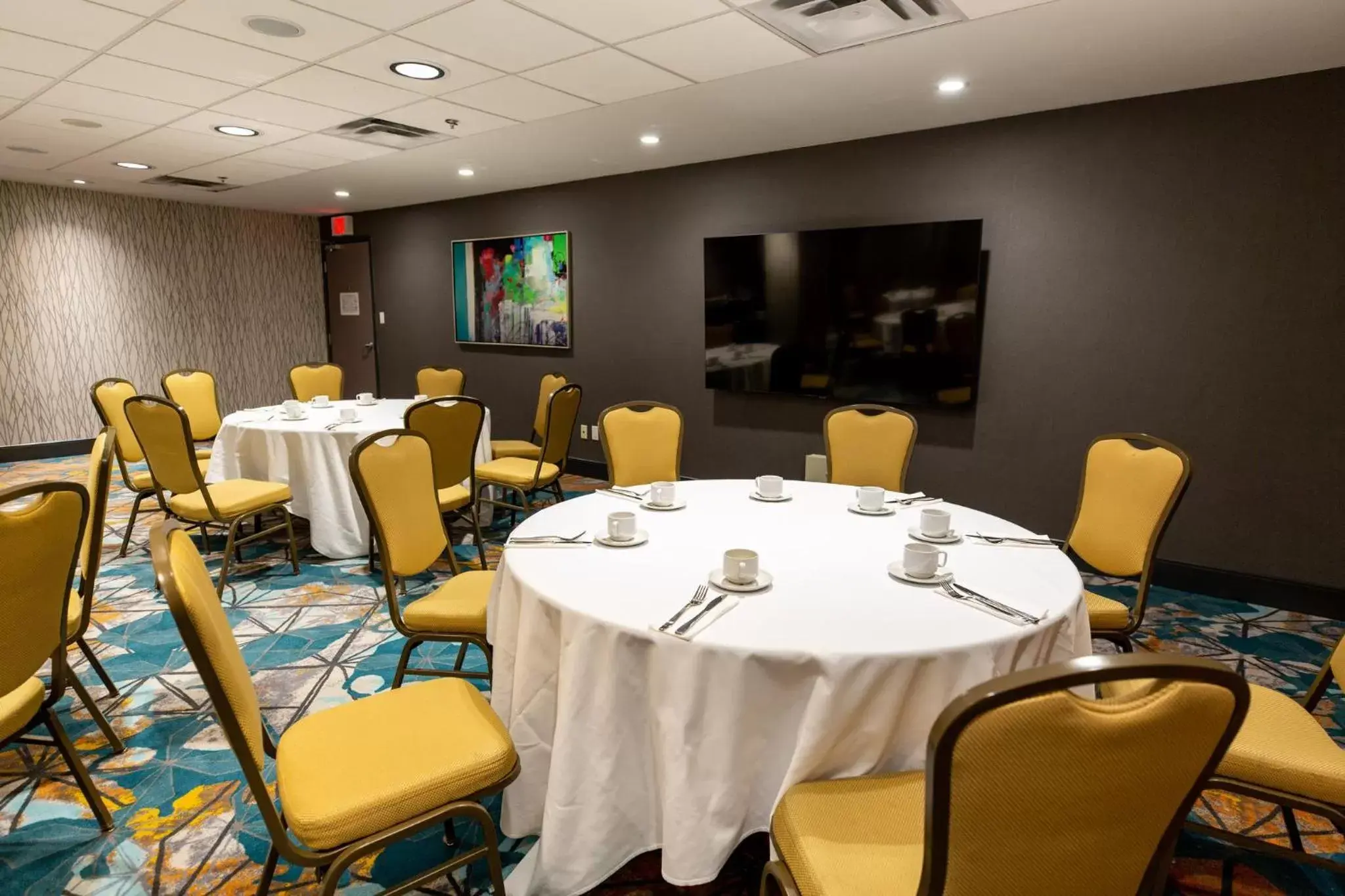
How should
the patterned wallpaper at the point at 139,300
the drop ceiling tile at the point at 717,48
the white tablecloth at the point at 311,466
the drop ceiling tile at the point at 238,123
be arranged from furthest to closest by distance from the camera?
the patterned wallpaper at the point at 139,300
the drop ceiling tile at the point at 238,123
the white tablecloth at the point at 311,466
the drop ceiling tile at the point at 717,48

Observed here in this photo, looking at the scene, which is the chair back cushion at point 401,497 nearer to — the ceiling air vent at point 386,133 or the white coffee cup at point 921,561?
the white coffee cup at point 921,561

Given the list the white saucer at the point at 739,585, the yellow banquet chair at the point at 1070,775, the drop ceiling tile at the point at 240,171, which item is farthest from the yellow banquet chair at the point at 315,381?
the yellow banquet chair at the point at 1070,775

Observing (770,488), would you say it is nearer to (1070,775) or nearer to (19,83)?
(1070,775)

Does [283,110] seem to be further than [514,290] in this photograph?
No

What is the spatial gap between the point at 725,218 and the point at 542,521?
11.7 feet

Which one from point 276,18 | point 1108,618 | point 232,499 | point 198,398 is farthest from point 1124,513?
point 198,398

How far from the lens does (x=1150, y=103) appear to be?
141 inches

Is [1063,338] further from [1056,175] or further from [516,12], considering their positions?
[516,12]

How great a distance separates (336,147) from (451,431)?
2.37 meters

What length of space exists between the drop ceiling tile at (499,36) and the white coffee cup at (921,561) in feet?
7.54

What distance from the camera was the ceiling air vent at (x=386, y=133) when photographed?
418cm

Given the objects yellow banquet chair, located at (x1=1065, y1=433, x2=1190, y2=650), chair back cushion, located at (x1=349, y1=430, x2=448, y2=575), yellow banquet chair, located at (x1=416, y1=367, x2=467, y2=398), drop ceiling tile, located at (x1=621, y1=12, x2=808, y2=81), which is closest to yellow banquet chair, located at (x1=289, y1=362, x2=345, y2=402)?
yellow banquet chair, located at (x1=416, y1=367, x2=467, y2=398)

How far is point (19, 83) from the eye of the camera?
347 cm

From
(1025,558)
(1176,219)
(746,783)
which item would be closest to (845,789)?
(746,783)
